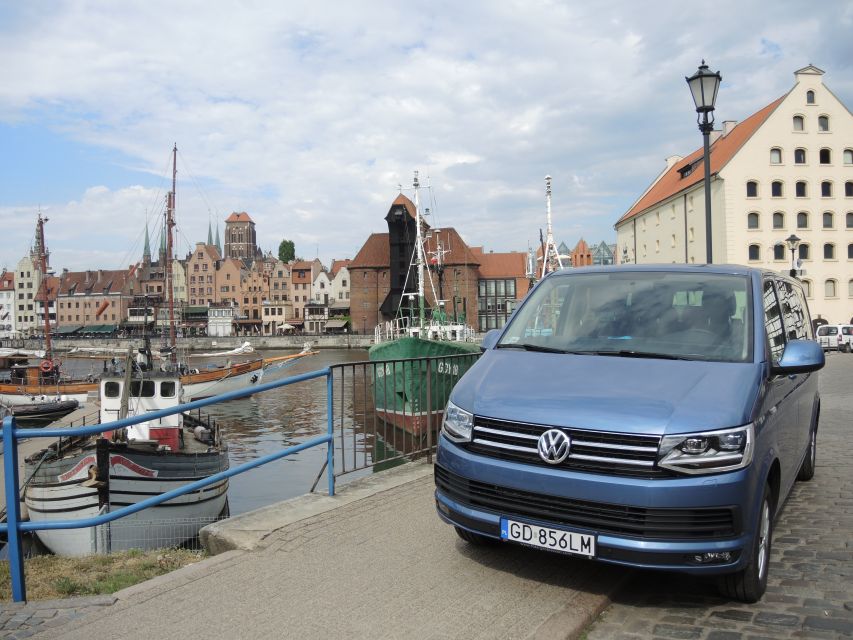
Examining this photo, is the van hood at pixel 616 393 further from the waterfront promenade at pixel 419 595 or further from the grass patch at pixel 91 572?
the grass patch at pixel 91 572

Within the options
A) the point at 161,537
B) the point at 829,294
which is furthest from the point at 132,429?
the point at 829,294

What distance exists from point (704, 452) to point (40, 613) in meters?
3.76

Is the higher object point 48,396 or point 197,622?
point 197,622

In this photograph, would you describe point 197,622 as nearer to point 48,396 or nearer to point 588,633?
point 588,633

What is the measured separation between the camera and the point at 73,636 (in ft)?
12.3

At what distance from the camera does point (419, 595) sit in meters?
4.29

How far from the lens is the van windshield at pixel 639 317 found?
186 inches

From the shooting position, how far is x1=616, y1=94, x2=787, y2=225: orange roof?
204ft

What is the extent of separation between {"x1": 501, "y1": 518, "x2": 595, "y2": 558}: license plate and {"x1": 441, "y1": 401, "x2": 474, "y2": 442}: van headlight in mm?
551

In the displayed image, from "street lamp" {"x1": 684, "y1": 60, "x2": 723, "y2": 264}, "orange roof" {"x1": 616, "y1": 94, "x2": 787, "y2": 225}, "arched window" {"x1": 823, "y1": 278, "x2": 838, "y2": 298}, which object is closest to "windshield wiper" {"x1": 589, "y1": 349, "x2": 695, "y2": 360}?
"street lamp" {"x1": 684, "y1": 60, "x2": 723, "y2": 264}

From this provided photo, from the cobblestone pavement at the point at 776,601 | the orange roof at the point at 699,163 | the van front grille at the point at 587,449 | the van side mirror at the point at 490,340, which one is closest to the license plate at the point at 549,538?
the van front grille at the point at 587,449

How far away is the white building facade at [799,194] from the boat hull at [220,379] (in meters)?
37.5

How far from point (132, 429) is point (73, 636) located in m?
15.2

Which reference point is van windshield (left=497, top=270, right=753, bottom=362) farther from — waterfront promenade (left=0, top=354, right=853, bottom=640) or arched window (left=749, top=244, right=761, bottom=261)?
arched window (left=749, top=244, right=761, bottom=261)
